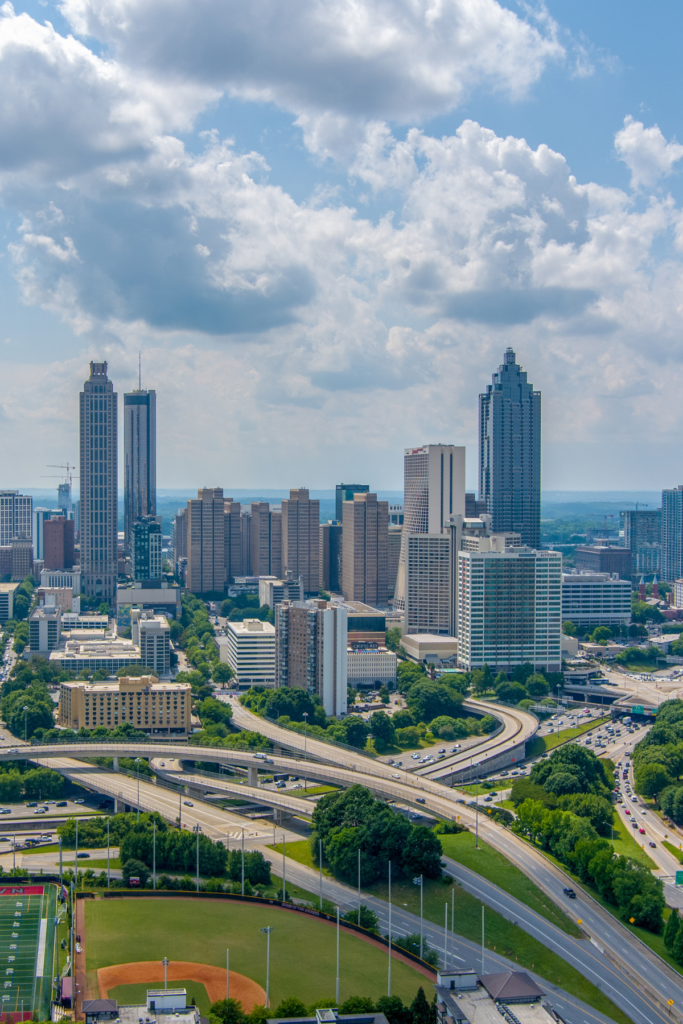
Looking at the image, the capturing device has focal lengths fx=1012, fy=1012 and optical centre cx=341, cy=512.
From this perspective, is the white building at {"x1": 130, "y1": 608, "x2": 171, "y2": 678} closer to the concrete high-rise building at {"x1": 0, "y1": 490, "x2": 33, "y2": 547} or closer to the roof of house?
the roof of house

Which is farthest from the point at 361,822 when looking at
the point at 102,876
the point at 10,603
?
the point at 10,603

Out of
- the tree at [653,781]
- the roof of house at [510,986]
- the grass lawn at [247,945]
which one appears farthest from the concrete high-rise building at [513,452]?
the roof of house at [510,986]

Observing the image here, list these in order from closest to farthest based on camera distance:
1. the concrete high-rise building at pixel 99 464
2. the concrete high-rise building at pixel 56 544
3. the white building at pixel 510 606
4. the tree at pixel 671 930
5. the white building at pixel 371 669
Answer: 1. the tree at pixel 671 930
2. the white building at pixel 510 606
3. the white building at pixel 371 669
4. the concrete high-rise building at pixel 99 464
5. the concrete high-rise building at pixel 56 544

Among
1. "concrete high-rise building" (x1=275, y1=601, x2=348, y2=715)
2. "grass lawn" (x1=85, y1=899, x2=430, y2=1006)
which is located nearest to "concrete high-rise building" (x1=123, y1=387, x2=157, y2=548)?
"concrete high-rise building" (x1=275, y1=601, x2=348, y2=715)

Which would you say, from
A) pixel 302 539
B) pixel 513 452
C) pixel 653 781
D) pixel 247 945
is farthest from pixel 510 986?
pixel 513 452

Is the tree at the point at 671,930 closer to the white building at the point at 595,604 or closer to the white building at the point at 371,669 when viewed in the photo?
the white building at the point at 371,669

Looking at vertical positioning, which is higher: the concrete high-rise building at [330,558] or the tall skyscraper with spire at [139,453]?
the tall skyscraper with spire at [139,453]
